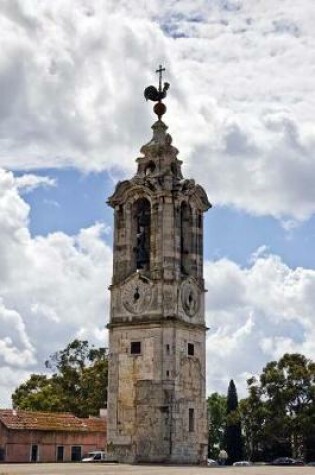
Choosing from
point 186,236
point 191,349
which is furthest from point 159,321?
point 186,236

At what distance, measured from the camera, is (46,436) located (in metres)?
53.3

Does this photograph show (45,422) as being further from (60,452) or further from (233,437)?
Answer: (233,437)

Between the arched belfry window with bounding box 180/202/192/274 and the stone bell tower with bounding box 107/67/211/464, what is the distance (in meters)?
0.06

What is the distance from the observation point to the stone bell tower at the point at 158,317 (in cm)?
4625

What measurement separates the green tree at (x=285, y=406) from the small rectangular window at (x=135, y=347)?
52.7 feet

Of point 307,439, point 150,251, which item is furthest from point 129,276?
point 307,439

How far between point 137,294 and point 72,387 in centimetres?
2855

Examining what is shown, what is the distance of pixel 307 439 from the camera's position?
193 ft

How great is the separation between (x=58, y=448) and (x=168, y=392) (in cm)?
1183

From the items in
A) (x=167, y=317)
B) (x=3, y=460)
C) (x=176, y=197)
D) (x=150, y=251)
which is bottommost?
(x=3, y=460)

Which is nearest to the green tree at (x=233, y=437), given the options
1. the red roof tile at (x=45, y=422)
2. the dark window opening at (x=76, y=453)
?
the red roof tile at (x=45, y=422)

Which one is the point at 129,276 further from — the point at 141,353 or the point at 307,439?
the point at 307,439

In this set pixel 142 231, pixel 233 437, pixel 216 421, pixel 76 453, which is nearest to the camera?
pixel 142 231

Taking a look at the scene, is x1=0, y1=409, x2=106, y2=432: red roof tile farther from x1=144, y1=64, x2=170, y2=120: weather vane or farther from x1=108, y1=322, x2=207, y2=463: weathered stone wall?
x1=144, y1=64, x2=170, y2=120: weather vane
